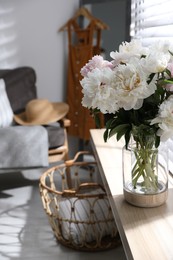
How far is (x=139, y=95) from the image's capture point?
3.34 ft

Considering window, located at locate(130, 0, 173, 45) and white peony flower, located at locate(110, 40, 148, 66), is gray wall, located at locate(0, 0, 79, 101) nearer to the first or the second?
window, located at locate(130, 0, 173, 45)

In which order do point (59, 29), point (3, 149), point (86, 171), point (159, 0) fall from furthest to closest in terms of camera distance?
point (59, 29) < point (86, 171) < point (3, 149) < point (159, 0)

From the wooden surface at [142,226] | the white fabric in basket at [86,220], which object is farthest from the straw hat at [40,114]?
the wooden surface at [142,226]

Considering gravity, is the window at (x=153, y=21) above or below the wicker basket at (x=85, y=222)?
above

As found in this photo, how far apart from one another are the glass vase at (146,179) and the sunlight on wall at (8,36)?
7.92 feet

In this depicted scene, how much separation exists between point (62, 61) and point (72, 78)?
0.24 meters

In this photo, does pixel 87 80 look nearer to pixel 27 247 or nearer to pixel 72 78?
pixel 27 247

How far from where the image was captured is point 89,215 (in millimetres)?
1927

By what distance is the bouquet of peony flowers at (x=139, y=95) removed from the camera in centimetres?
102

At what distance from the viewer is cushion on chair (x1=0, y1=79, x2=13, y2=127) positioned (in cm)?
283

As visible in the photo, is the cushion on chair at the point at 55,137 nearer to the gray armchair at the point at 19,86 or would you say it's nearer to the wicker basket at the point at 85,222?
the gray armchair at the point at 19,86

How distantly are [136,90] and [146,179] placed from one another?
339 mm

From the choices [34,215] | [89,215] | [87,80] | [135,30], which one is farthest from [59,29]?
[87,80]

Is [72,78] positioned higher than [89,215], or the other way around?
[72,78]
